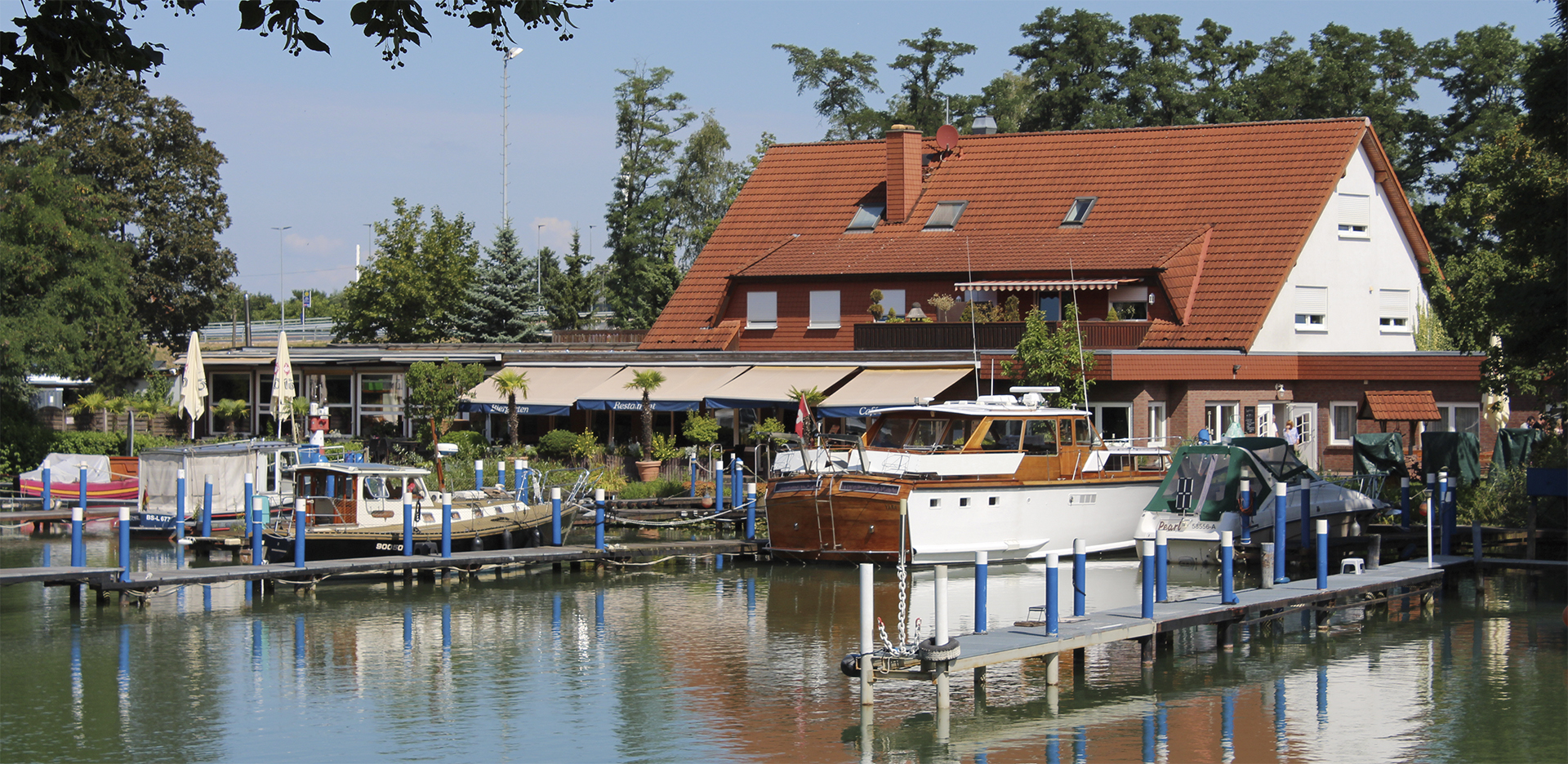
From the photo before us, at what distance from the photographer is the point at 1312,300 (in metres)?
39.3

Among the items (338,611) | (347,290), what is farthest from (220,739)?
(347,290)

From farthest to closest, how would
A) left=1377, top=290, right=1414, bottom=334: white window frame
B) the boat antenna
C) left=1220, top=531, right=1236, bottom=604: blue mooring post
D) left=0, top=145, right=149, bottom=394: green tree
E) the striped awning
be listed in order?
left=1377, top=290, right=1414, bottom=334: white window frame, left=0, top=145, right=149, bottom=394: green tree, the striped awning, the boat antenna, left=1220, top=531, right=1236, bottom=604: blue mooring post

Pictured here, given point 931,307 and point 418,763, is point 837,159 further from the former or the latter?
point 418,763

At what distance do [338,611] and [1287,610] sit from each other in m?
13.0

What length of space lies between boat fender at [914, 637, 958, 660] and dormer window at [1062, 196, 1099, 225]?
27.8 metres

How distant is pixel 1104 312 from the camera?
127 feet

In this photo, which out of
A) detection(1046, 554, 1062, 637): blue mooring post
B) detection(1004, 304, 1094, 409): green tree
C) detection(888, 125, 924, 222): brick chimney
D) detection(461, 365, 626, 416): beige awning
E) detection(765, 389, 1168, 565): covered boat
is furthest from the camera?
detection(888, 125, 924, 222): brick chimney

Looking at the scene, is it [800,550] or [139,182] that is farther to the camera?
[139,182]

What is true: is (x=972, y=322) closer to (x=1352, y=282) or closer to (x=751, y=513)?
(x=751, y=513)

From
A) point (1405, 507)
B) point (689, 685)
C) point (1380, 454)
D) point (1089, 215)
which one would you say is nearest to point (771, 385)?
point (1089, 215)

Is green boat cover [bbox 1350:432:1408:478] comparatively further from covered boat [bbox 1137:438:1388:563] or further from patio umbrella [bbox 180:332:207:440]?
patio umbrella [bbox 180:332:207:440]

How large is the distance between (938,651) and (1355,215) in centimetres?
2962

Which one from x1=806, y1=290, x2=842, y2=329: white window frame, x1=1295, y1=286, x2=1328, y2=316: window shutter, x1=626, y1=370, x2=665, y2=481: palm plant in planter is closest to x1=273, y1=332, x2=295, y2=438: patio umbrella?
x1=626, y1=370, x2=665, y2=481: palm plant in planter

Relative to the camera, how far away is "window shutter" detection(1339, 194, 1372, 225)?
40719mm
